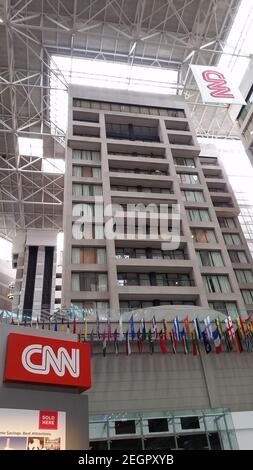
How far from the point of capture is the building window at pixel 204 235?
140 ft

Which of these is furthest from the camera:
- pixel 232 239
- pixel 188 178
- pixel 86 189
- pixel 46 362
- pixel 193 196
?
pixel 232 239

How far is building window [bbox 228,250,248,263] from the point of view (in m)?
50.1

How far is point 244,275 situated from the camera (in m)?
48.8

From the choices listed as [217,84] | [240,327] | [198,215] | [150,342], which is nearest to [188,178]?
[198,215]

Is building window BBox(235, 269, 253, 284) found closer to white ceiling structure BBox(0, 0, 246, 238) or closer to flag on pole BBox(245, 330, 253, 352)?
flag on pole BBox(245, 330, 253, 352)

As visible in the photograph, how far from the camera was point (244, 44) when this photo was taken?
49.2 meters

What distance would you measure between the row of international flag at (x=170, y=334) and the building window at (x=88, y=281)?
24.6ft

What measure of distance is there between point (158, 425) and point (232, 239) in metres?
39.3

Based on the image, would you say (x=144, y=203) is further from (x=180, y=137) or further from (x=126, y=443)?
(x=126, y=443)

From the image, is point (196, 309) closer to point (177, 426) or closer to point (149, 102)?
point (177, 426)

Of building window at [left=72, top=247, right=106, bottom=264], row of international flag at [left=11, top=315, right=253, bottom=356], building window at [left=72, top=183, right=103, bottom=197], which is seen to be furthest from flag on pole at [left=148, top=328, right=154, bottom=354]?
building window at [left=72, top=183, right=103, bottom=197]

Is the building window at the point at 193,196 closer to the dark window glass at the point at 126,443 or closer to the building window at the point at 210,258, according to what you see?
the building window at the point at 210,258

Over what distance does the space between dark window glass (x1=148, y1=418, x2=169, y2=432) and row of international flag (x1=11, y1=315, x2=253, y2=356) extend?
9583mm

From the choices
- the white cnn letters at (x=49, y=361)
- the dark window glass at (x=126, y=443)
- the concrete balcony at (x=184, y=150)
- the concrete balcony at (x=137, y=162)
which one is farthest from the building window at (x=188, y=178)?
the white cnn letters at (x=49, y=361)
